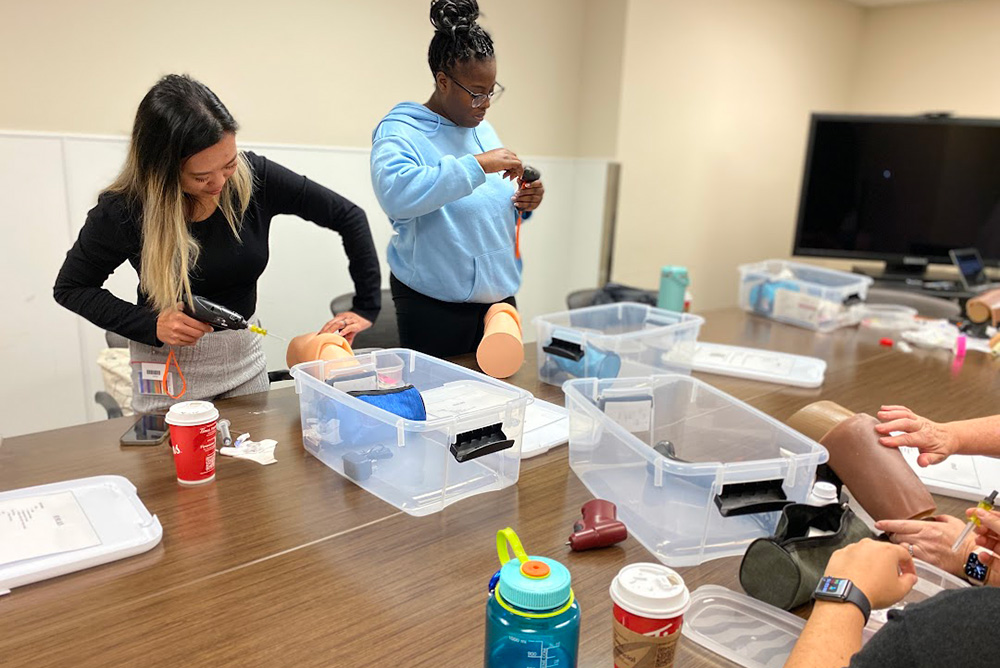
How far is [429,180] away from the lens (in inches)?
62.7

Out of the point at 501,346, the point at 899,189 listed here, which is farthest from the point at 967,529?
the point at 899,189

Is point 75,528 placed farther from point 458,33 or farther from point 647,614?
point 458,33

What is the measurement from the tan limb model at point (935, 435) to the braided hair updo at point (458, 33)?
3.86 ft

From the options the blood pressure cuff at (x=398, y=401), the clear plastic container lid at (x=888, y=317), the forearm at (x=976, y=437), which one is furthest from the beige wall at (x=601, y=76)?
the blood pressure cuff at (x=398, y=401)

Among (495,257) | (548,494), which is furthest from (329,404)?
(495,257)

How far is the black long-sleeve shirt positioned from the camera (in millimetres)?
1508

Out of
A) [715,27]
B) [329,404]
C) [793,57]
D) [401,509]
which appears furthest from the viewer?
[793,57]

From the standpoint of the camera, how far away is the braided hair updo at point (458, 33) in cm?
167

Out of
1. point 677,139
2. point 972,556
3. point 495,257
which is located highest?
point 677,139

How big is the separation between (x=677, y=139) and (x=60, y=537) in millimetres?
3709

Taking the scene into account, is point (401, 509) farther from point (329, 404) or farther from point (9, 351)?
point (9, 351)

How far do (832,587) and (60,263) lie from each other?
103 inches

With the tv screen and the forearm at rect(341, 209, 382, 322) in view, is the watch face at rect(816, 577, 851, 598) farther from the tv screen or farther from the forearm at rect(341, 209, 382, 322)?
the tv screen

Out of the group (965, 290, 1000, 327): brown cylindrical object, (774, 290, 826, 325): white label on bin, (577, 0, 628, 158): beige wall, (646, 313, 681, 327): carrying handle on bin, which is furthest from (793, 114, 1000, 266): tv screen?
(646, 313, 681, 327): carrying handle on bin
